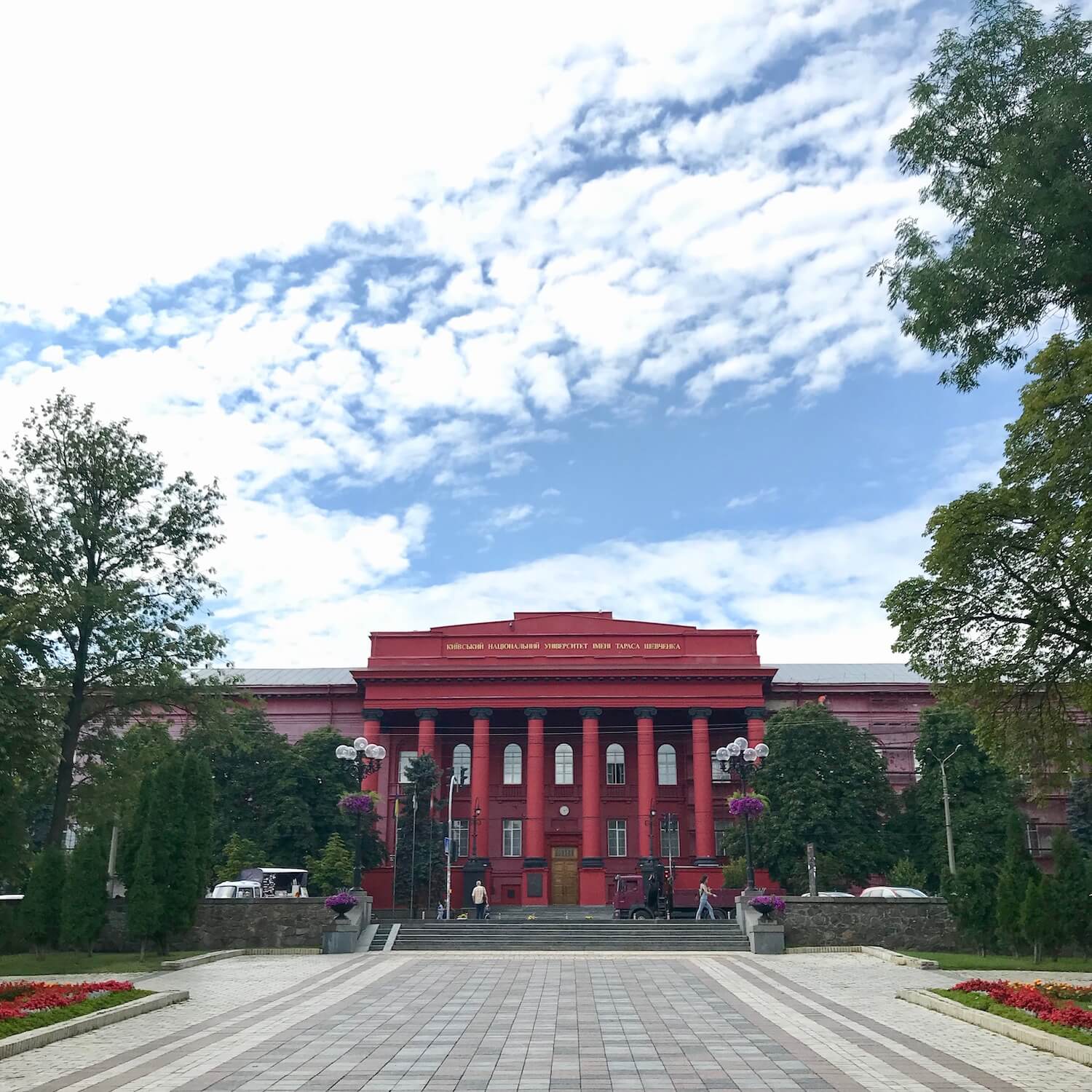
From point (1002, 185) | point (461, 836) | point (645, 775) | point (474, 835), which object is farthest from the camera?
point (461, 836)

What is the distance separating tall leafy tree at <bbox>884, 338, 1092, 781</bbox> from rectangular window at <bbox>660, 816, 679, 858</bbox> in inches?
1167

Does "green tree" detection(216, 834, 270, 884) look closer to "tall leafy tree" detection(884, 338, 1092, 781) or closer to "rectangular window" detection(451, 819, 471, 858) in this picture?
"rectangular window" detection(451, 819, 471, 858)

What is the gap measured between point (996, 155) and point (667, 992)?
681 inches

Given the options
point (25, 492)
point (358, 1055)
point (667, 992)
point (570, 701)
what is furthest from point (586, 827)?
point (358, 1055)

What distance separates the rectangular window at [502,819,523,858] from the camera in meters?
52.8

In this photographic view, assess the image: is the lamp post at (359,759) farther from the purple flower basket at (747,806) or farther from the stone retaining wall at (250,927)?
the purple flower basket at (747,806)

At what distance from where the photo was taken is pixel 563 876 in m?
52.4

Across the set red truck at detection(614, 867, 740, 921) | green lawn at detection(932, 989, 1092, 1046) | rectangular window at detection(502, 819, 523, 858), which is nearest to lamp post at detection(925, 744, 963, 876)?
red truck at detection(614, 867, 740, 921)

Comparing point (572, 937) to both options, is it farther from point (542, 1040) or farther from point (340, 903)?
point (542, 1040)

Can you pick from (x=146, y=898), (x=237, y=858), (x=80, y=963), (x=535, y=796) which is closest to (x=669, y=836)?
(x=535, y=796)

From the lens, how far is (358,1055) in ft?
37.7

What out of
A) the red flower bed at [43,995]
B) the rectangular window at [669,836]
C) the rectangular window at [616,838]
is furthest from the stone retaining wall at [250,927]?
the rectangular window at [669,836]

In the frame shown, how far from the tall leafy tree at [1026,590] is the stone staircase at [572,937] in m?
9.56

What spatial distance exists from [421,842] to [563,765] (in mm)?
10006
